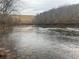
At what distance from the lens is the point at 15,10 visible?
40500mm

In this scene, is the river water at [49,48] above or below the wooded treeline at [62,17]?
above

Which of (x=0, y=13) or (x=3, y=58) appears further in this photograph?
(x=0, y=13)

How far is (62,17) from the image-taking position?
90.0m

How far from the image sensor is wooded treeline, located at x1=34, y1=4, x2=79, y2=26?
3251 inches

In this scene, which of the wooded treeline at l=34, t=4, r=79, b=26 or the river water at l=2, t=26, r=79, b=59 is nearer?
the river water at l=2, t=26, r=79, b=59

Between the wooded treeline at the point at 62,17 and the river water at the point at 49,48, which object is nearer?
the river water at the point at 49,48

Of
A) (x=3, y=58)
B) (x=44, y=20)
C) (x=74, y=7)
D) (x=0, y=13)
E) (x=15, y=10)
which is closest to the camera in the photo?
(x=3, y=58)

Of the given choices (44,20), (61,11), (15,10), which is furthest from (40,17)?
(15,10)

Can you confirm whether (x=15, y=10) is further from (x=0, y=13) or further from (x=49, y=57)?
(x=49, y=57)

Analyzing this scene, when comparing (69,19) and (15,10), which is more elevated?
(15,10)

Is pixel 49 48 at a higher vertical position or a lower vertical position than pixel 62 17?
higher

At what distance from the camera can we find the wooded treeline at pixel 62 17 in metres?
82.6

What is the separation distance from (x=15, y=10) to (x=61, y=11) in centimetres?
5634

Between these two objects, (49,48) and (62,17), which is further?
(62,17)
